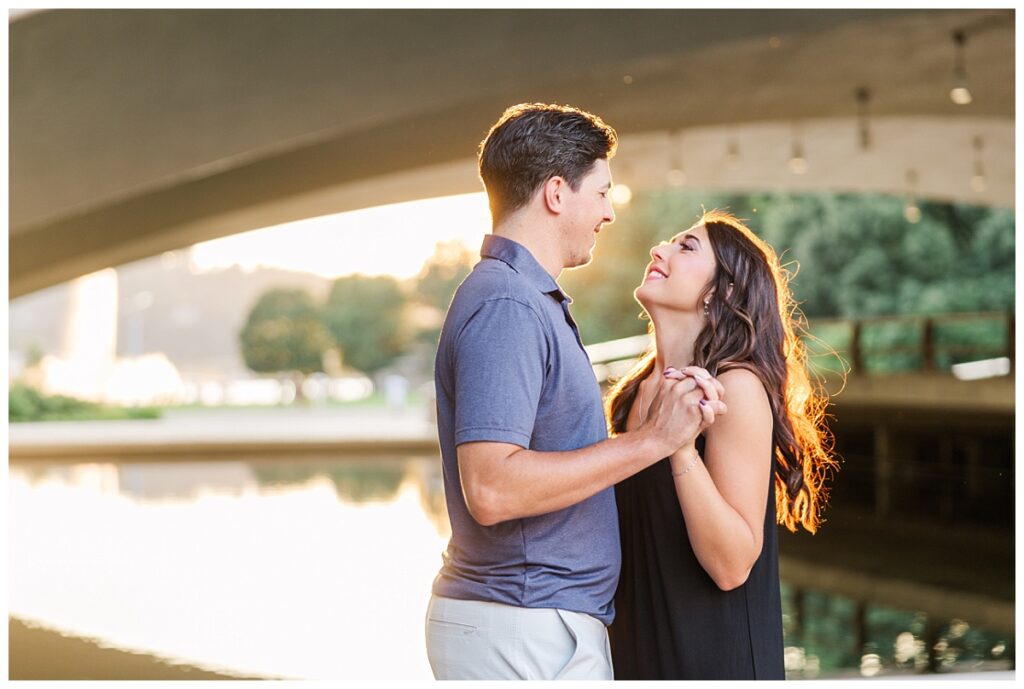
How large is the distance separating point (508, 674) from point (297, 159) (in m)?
7.36

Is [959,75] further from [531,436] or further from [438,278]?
[438,278]

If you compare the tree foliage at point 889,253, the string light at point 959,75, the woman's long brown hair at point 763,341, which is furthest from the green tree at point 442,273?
the woman's long brown hair at point 763,341

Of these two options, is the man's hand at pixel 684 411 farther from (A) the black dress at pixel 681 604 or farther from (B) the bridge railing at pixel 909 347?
(B) the bridge railing at pixel 909 347

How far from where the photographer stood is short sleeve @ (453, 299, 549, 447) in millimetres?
1757

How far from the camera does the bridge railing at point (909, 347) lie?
1260 cm

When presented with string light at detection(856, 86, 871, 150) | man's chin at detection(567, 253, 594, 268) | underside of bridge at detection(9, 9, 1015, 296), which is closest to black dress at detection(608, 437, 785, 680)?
man's chin at detection(567, 253, 594, 268)

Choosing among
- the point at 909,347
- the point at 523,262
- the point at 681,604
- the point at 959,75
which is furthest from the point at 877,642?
the point at 909,347

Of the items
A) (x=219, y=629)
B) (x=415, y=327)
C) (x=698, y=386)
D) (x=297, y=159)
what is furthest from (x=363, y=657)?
(x=415, y=327)

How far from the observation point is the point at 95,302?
36781 mm

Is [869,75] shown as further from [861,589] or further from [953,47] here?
[861,589]

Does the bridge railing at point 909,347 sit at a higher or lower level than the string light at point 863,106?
lower

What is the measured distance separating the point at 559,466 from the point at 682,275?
55 cm

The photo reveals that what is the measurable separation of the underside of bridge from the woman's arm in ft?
13.9

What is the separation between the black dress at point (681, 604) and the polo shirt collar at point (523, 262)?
0.39 metres
